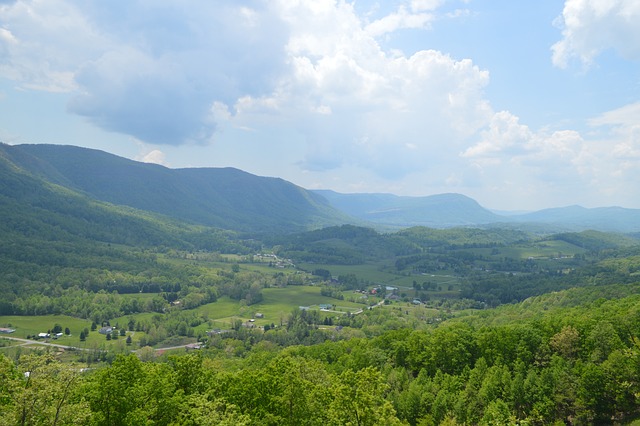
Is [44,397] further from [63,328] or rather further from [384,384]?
[63,328]

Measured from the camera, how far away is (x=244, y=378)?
37938 mm

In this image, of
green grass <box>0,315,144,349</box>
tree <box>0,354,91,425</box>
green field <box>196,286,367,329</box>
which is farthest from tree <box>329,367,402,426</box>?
green field <box>196,286,367,329</box>

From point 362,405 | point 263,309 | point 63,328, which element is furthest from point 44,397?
point 263,309

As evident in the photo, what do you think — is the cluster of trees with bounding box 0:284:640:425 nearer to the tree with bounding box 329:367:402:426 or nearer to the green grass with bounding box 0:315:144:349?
the tree with bounding box 329:367:402:426

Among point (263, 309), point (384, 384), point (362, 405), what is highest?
point (384, 384)

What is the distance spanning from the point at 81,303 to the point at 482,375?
167m

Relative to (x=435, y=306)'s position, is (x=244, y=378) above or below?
above

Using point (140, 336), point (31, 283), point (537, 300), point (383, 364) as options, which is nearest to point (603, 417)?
point (383, 364)

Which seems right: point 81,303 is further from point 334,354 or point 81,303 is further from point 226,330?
point 334,354

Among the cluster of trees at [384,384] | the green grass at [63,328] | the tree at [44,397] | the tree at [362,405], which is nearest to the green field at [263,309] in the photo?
the green grass at [63,328]

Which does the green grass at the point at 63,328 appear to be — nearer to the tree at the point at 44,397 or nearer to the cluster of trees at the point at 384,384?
the cluster of trees at the point at 384,384

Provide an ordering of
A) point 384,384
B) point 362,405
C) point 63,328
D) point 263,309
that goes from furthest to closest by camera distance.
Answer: point 263,309, point 63,328, point 384,384, point 362,405

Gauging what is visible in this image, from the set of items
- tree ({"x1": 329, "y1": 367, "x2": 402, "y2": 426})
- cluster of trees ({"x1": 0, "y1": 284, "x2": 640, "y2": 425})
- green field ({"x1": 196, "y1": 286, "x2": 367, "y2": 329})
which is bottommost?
green field ({"x1": 196, "y1": 286, "x2": 367, "y2": 329})

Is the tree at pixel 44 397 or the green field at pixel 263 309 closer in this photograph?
the tree at pixel 44 397
